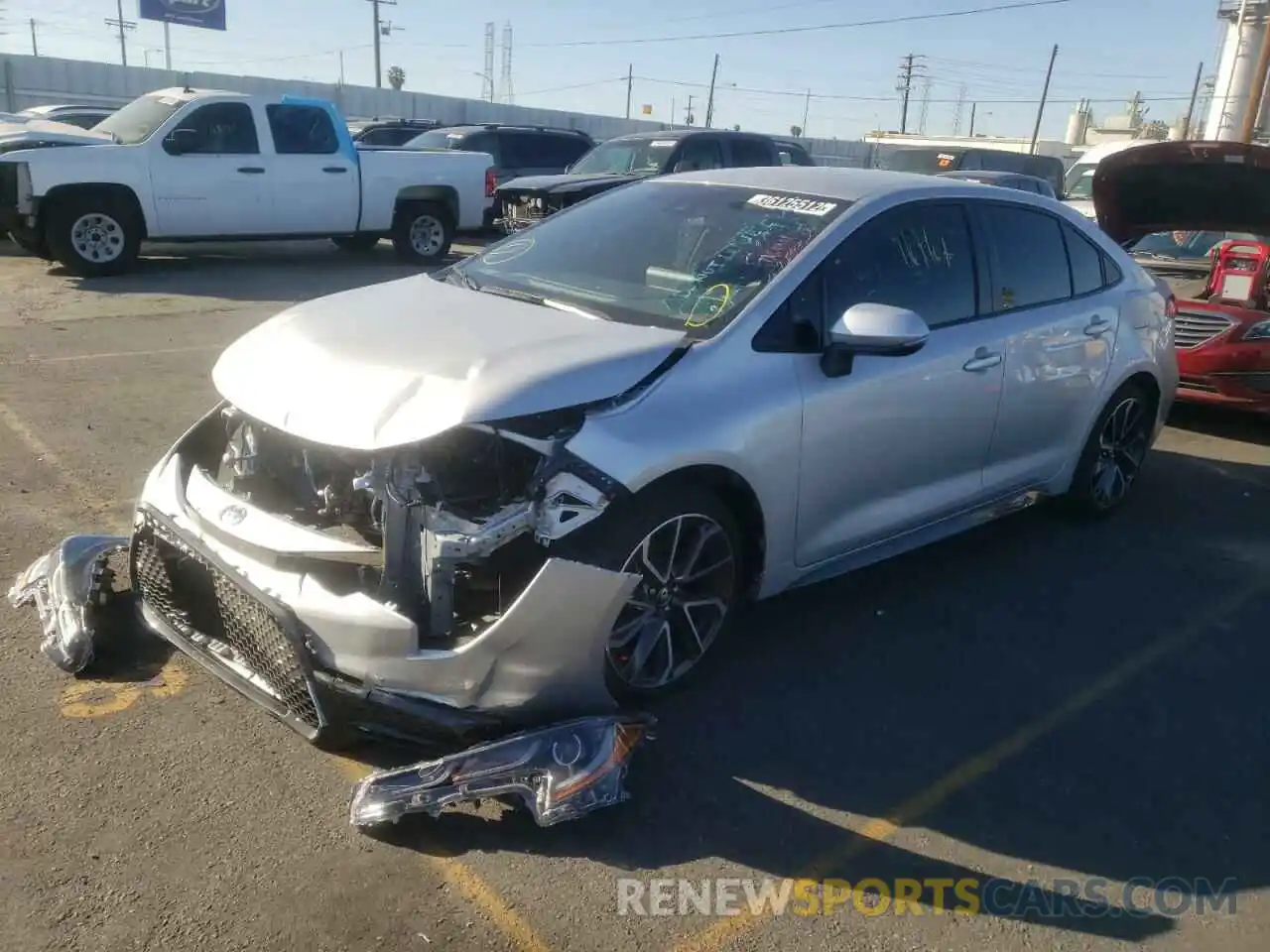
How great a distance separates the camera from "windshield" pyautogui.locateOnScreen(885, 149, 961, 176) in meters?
19.6

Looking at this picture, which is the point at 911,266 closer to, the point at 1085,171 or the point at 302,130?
the point at 1085,171

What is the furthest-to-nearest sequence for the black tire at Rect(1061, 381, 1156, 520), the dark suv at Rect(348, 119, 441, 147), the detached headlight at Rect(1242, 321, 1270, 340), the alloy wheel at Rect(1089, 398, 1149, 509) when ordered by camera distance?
1. the dark suv at Rect(348, 119, 441, 147)
2. the detached headlight at Rect(1242, 321, 1270, 340)
3. the alloy wheel at Rect(1089, 398, 1149, 509)
4. the black tire at Rect(1061, 381, 1156, 520)

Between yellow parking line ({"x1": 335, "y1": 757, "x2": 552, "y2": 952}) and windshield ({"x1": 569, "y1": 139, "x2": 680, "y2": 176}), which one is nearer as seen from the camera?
yellow parking line ({"x1": 335, "y1": 757, "x2": 552, "y2": 952})

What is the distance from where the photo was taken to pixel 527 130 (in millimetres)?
18281

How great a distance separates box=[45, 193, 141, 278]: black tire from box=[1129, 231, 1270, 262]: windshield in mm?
9950

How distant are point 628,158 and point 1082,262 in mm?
10146

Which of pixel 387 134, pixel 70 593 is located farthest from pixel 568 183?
pixel 70 593

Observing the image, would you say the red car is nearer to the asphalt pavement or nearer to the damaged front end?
the asphalt pavement

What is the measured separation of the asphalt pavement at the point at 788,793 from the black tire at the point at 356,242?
32.6 feet

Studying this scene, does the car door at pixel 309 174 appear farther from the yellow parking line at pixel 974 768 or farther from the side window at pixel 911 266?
the yellow parking line at pixel 974 768

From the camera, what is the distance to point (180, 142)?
12.1 m

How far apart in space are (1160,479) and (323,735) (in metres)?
5.42

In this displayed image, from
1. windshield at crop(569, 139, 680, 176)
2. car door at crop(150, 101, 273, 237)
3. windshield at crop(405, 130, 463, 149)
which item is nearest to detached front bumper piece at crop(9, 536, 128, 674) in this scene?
car door at crop(150, 101, 273, 237)

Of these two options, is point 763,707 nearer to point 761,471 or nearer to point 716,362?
point 761,471
